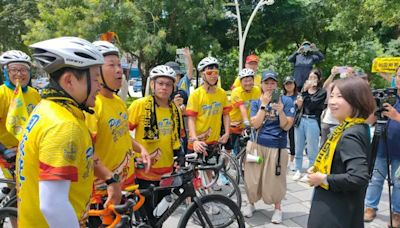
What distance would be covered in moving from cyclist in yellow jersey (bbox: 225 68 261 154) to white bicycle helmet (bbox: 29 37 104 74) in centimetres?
391

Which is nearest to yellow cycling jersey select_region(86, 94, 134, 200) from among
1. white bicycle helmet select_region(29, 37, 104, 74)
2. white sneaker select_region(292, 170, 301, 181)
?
white bicycle helmet select_region(29, 37, 104, 74)

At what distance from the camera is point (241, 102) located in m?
5.57

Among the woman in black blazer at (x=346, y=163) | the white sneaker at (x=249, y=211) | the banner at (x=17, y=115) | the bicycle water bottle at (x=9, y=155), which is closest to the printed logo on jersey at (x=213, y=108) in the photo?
the white sneaker at (x=249, y=211)

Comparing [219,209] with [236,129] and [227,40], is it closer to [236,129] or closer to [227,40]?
[236,129]

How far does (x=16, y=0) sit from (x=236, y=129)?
2406 centimetres

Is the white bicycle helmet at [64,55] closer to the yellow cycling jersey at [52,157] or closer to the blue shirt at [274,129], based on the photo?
the yellow cycling jersey at [52,157]

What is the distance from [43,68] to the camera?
1.71m

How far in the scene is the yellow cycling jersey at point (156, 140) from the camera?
11.3ft

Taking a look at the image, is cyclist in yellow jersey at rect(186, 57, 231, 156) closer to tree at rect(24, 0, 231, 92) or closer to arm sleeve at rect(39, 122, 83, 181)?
arm sleeve at rect(39, 122, 83, 181)

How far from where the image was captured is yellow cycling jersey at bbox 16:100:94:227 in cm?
151

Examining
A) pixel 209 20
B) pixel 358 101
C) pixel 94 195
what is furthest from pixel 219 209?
pixel 209 20

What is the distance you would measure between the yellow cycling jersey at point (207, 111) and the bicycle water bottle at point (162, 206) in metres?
1.51

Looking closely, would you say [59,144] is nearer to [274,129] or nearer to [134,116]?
[134,116]

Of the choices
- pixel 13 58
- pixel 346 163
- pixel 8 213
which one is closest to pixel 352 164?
pixel 346 163
